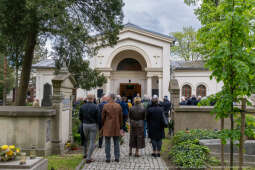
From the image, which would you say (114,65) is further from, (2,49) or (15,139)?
(15,139)

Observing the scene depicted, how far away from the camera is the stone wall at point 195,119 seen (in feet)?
34.8

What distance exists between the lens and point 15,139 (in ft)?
24.4

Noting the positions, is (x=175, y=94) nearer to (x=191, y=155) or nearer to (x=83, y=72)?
(x=191, y=155)

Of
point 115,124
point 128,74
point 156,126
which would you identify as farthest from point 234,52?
point 128,74

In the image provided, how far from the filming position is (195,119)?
10672 mm

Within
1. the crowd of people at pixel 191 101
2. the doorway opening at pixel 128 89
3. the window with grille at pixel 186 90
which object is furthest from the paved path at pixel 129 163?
the window with grille at pixel 186 90

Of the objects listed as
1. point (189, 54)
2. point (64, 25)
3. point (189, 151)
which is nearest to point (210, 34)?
point (189, 151)

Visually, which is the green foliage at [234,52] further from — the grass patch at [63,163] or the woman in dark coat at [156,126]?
the grass patch at [63,163]

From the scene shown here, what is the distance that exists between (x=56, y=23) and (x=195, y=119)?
792 cm

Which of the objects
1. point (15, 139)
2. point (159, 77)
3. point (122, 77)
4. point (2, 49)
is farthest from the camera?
point (122, 77)

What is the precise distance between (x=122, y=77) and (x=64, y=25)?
16.4 meters

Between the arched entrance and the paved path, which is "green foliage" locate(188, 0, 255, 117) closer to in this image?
the paved path

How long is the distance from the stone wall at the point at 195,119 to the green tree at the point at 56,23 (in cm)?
636

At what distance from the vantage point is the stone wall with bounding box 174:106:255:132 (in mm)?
10594
